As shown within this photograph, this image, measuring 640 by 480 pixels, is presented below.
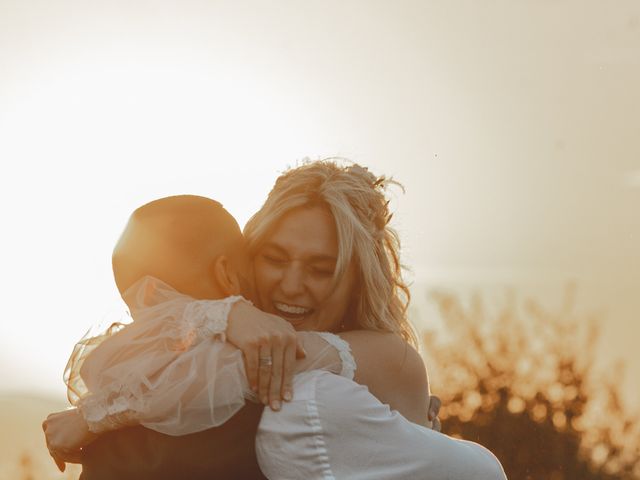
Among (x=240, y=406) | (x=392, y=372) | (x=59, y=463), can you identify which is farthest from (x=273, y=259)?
(x=240, y=406)

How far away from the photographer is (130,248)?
3.47 metres

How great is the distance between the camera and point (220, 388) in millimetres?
3000

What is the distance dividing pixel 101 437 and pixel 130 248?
65 cm

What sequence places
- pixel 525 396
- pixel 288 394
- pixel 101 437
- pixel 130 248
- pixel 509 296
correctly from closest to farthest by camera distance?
pixel 288 394, pixel 101 437, pixel 130 248, pixel 525 396, pixel 509 296

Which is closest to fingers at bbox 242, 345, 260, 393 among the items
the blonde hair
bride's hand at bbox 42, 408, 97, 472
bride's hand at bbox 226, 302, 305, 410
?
bride's hand at bbox 226, 302, 305, 410

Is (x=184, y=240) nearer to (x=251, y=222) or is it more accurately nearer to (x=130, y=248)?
(x=130, y=248)

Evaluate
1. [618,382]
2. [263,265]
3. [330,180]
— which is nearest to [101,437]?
[263,265]

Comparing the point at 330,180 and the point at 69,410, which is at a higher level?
the point at 330,180

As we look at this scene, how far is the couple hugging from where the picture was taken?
2.96 meters

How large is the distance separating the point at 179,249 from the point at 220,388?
65cm

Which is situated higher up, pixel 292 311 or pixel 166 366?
pixel 166 366

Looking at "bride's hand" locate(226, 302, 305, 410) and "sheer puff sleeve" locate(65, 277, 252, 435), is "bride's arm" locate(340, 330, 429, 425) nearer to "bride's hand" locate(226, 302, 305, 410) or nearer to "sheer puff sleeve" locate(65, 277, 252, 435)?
"bride's hand" locate(226, 302, 305, 410)

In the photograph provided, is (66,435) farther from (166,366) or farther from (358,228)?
(358,228)

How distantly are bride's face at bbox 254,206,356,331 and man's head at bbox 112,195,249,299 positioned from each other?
904 mm
